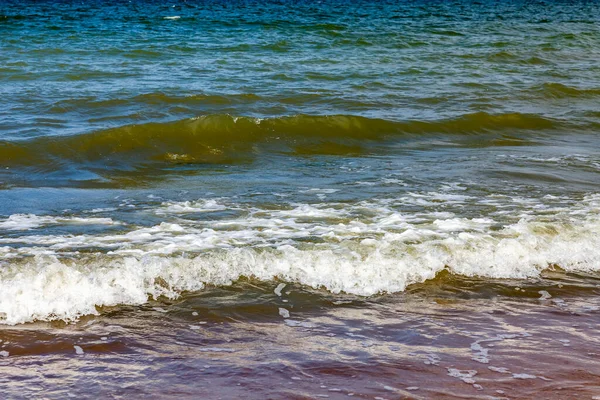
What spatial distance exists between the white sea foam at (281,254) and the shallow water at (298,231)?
18 mm

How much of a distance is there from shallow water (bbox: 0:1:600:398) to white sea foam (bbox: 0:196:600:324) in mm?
18

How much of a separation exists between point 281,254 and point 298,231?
68cm

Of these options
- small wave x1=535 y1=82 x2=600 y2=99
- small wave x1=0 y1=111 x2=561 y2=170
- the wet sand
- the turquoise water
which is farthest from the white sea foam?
small wave x1=535 y1=82 x2=600 y2=99

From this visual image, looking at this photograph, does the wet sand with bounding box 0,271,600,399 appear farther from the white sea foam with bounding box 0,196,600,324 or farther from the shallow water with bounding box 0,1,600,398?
the white sea foam with bounding box 0,196,600,324

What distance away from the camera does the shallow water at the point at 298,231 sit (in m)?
4.40

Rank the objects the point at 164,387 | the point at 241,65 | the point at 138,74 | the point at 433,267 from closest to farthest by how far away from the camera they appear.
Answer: the point at 164,387 < the point at 433,267 < the point at 138,74 < the point at 241,65

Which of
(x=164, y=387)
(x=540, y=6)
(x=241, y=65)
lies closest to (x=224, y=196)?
(x=164, y=387)

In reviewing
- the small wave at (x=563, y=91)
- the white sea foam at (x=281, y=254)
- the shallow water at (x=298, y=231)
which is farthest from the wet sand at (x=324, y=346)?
the small wave at (x=563, y=91)

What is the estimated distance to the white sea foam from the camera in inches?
212

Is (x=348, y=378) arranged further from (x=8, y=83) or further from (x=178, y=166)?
(x=8, y=83)

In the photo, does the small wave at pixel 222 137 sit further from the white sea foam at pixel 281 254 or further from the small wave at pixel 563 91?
the white sea foam at pixel 281 254

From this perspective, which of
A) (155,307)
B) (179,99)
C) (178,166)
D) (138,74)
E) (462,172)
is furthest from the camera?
(138,74)

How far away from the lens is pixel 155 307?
5293 millimetres

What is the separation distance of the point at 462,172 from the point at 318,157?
198 centimetres
